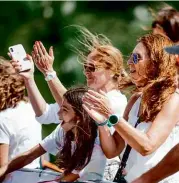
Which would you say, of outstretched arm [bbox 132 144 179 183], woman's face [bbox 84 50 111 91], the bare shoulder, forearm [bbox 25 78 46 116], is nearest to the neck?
woman's face [bbox 84 50 111 91]

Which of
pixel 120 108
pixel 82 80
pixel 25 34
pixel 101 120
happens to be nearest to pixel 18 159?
pixel 120 108

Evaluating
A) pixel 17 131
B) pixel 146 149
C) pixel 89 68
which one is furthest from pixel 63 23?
pixel 146 149

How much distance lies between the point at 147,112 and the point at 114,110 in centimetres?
28

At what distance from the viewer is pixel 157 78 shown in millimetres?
4711

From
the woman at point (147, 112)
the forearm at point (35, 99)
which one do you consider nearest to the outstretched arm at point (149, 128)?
the woman at point (147, 112)

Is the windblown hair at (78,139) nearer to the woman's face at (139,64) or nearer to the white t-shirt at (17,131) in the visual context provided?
the woman's face at (139,64)

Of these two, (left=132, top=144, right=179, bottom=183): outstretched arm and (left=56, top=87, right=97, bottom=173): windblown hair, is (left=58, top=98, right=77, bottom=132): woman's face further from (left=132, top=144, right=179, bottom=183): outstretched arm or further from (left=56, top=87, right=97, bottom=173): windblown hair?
(left=132, top=144, right=179, bottom=183): outstretched arm

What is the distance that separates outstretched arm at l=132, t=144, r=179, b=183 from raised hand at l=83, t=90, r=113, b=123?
46 cm

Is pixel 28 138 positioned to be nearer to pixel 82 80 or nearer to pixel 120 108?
pixel 120 108

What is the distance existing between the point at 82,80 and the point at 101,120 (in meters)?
3.34

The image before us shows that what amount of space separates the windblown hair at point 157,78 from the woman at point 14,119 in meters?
1.40

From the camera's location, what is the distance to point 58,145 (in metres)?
5.38

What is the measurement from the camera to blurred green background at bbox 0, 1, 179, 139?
26.3 ft

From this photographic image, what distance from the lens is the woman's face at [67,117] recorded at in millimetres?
5043
